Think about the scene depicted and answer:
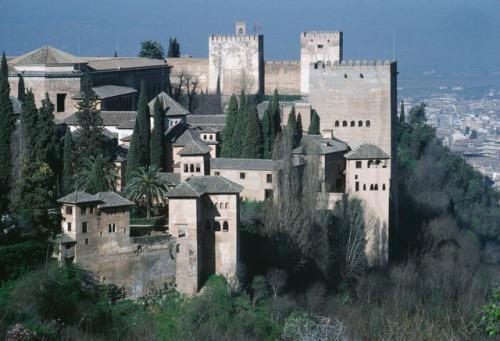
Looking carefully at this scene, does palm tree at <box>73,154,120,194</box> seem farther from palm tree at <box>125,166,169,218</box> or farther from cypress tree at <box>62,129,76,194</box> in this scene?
palm tree at <box>125,166,169,218</box>

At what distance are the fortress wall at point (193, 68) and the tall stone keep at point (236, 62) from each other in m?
0.46

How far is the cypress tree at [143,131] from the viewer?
35.1m

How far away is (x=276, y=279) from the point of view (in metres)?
30.2

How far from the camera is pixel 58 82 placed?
42688mm

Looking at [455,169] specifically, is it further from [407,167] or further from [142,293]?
[142,293]

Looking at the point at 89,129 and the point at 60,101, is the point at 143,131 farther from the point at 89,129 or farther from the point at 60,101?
A: the point at 60,101

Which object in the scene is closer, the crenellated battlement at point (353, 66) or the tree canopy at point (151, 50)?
the crenellated battlement at point (353, 66)

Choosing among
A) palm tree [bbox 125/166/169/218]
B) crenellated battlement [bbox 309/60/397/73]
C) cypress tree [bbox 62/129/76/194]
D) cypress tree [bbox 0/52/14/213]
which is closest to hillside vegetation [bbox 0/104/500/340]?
palm tree [bbox 125/166/169/218]

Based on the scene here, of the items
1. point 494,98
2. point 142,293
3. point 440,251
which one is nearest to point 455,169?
point 440,251

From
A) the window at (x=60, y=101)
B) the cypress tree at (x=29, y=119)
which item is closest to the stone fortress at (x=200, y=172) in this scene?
the window at (x=60, y=101)

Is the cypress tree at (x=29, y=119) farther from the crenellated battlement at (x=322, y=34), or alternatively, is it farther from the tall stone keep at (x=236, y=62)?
the crenellated battlement at (x=322, y=34)

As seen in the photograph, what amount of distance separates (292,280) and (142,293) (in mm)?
5839

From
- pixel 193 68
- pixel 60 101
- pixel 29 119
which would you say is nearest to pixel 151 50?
pixel 193 68

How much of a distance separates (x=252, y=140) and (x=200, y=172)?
6.09 m
